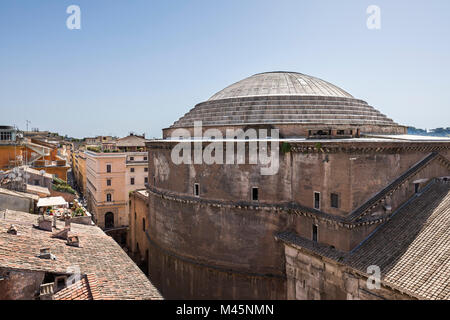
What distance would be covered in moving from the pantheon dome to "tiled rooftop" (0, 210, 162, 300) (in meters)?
8.42

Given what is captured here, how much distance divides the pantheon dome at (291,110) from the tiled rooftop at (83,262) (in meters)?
8.42

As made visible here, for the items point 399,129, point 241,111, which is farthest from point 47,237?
point 399,129

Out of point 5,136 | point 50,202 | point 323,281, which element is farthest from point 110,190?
point 323,281

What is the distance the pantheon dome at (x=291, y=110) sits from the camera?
15.8m

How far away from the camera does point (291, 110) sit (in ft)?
55.5

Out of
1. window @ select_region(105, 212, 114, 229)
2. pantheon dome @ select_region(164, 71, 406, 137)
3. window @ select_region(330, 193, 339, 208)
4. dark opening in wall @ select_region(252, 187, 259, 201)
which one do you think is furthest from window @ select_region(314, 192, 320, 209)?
window @ select_region(105, 212, 114, 229)

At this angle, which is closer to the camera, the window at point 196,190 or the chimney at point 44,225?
the chimney at point 44,225

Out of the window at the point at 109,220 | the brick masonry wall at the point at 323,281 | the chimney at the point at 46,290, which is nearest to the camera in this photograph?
the chimney at the point at 46,290

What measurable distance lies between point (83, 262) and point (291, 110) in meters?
11.9

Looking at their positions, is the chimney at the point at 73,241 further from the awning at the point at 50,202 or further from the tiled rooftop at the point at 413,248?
the tiled rooftop at the point at 413,248

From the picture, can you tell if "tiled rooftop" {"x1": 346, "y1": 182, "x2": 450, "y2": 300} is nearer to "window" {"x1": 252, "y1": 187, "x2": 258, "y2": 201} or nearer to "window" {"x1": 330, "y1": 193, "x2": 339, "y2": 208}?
"window" {"x1": 330, "y1": 193, "x2": 339, "y2": 208}

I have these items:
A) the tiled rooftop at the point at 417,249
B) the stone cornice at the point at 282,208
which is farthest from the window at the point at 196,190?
the tiled rooftop at the point at 417,249

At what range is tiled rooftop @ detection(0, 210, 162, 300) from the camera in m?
9.20
